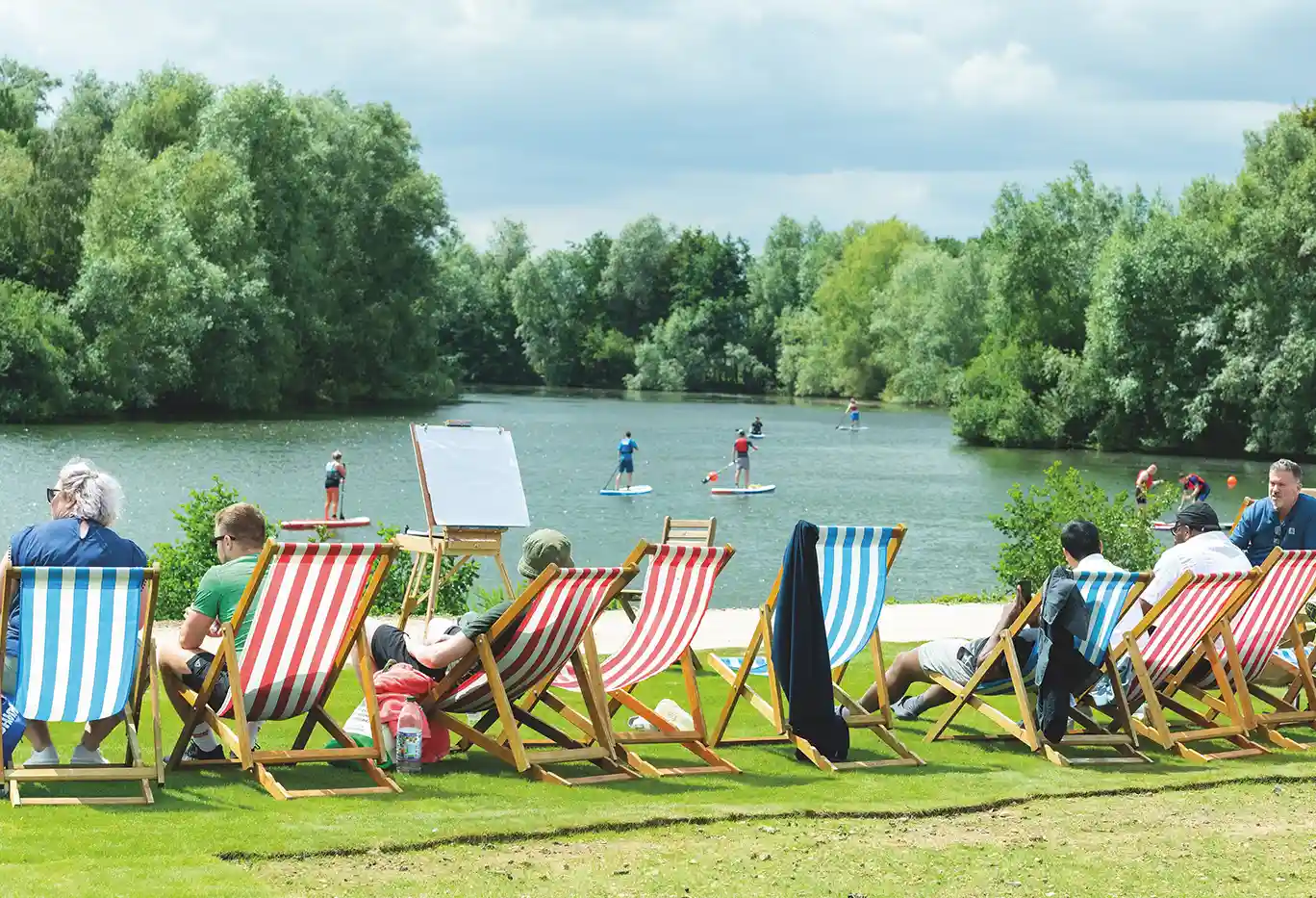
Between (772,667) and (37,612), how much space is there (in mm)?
3255

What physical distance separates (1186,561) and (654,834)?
3.88 metres

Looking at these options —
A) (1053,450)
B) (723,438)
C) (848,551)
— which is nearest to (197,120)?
(723,438)

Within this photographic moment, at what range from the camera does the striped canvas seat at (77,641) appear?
18.5 ft

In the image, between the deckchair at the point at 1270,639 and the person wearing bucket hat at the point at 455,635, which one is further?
the deckchair at the point at 1270,639

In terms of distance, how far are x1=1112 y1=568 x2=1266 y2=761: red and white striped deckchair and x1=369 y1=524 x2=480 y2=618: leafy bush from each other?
23.1 ft

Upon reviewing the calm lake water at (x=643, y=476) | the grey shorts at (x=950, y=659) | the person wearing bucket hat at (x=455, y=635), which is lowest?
the calm lake water at (x=643, y=476)

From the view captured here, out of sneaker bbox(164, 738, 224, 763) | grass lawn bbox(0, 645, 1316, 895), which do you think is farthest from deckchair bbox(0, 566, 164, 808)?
sneaker bbox(164, 738, 224, 763)

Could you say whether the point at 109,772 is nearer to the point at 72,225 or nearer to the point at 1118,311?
the point at 1118,311

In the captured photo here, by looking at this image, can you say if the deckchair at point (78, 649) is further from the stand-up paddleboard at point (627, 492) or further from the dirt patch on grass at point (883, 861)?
the stand-up paddleboard at point (627, 492)

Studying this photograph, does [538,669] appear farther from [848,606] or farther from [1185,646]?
[1185,646]

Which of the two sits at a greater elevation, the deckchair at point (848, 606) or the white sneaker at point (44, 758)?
the deckchair at point (848, 606)

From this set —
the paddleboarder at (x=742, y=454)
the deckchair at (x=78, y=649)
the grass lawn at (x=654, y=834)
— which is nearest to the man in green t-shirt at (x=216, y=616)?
the grass lawn at (x=654, y=834)

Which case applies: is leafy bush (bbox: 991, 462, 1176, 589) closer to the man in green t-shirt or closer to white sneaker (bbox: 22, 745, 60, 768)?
the man in green t-shirt

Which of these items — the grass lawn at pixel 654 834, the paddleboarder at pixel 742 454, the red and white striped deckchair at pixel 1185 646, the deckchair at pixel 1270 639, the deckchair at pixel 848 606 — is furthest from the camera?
the paddleboarder at pixel 742 454
